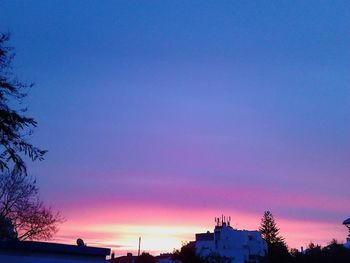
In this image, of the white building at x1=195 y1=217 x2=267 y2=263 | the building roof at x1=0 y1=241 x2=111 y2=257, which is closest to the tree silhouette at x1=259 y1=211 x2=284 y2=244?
the white building at x1=195 y1=217 x2=267 y2=263

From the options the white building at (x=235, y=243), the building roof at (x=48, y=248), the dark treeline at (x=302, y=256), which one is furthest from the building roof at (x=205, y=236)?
the building roof at (x=48, y=248)

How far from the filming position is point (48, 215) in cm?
4216

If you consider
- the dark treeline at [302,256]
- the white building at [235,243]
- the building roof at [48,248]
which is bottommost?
the building roof at [48,248]

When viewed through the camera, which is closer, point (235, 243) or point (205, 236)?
point (235, 243)

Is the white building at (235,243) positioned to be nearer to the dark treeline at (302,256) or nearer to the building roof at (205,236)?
the building roof at (205,236)

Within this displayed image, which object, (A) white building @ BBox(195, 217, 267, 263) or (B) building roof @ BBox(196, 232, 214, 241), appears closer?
(A) white building @ BBox(195, 217, 267, 263)

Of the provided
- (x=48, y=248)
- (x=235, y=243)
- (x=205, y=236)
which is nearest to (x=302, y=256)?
(x=48, y=248)

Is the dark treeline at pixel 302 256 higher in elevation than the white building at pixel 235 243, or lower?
lower

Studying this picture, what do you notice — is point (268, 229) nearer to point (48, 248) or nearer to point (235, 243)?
point (235, 243)

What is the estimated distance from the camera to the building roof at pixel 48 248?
85.1 feet

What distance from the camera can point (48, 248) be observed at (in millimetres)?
26578

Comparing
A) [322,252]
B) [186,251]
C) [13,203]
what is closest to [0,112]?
[13,203]

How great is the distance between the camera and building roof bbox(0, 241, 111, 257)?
26.0m

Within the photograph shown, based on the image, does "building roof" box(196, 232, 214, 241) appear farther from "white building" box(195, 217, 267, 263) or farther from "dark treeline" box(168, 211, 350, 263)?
"dark treeline" box(168, 211, 350, 263)
